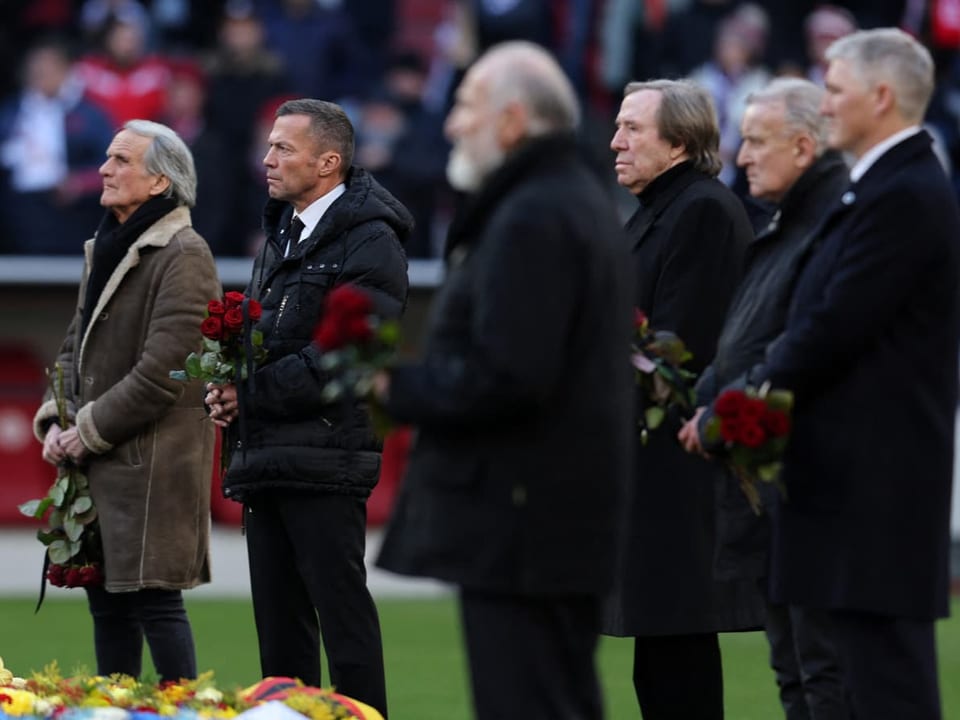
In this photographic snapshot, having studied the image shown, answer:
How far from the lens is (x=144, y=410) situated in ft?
20.6

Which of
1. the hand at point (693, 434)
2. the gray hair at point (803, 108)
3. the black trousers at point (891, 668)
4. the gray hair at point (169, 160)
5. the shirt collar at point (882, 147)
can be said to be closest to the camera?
the black trousers at point (891, 668)

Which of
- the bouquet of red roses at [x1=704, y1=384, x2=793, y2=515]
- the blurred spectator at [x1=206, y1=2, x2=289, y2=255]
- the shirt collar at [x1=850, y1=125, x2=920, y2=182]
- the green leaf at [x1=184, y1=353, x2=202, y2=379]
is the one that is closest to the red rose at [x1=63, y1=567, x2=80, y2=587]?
the green leaf at [x1=184, y1=353, x2=202, y2=379]

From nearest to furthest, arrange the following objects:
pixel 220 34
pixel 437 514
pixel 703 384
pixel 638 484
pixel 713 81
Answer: pixel 437 514, pixel 703 384, pixel 638 484, pixel 713 81, pixel 220 34

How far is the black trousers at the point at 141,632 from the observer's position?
636 centimetres

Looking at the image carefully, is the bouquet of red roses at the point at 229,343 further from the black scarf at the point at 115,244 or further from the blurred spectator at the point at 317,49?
the blurred spectator at the point at 317,49

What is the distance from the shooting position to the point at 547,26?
15.1 m

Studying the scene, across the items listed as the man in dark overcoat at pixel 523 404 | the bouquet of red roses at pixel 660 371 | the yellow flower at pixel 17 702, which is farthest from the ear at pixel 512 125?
the yellow flower at pixel 17 702

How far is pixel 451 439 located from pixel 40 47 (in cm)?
1152

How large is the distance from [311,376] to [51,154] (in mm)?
9322

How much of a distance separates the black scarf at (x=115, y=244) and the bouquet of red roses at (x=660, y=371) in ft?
6.22

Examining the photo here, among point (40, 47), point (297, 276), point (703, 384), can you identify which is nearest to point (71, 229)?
point (40, 47)

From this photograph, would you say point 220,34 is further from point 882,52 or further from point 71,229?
point 882,52

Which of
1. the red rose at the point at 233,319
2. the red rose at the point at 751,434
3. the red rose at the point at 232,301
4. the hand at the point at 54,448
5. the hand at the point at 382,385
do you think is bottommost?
the hand at the point at 54,448

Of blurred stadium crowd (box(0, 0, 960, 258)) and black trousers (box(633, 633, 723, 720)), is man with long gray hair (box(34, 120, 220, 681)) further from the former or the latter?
blurred stadium crowd (box(0, 0, 960, 258))
